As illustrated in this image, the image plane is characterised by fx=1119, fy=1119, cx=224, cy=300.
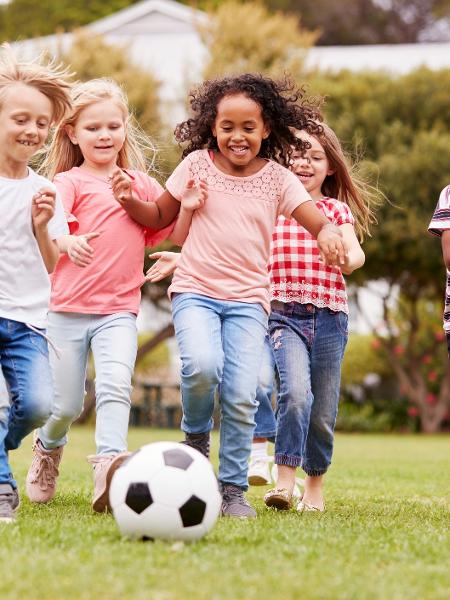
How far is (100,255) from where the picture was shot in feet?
19.0

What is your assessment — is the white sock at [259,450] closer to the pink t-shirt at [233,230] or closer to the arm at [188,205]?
the pink t-shirt at [233,230]

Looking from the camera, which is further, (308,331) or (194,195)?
(308,331)

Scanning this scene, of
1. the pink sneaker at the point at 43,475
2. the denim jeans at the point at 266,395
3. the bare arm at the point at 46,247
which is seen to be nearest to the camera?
the bare arm at the point at 46,247

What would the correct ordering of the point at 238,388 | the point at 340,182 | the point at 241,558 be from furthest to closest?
1. the point at 340,182
2. the point at 238,388
3. the point at 241,558

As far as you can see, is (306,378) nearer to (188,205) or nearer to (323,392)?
(323,392)

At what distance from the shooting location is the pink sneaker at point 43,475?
6.04m

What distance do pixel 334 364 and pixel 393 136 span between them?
14.9m

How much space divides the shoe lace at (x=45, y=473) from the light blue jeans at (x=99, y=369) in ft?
0.50

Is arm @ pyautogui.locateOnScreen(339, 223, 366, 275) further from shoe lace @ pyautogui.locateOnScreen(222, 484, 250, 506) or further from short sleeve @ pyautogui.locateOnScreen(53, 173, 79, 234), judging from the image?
short sleeve @ pyautogui.locateOnScreen(53, 173, 79, 234)

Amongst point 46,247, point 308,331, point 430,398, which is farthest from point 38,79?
point 430,398

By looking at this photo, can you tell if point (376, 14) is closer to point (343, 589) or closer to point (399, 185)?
point (399, 185)

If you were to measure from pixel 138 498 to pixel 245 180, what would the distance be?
6.52 feet

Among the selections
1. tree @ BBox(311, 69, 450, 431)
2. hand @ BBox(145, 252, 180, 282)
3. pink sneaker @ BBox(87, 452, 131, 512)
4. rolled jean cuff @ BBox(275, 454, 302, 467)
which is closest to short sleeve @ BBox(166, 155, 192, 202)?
hand @ BBox(145, 252, 180, 282)

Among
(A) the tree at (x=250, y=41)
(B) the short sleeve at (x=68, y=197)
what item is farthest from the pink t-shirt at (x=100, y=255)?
(A) the tree at (x=250, y=41)
